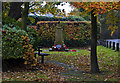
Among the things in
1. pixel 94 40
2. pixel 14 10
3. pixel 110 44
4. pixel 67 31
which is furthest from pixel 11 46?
pixel 67 31

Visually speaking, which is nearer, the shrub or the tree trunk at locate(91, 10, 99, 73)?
the tree trunk at locate(91, 10, 99, 73)

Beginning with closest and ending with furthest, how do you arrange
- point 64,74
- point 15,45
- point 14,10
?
point 64,74, point 15,45, point 14,10

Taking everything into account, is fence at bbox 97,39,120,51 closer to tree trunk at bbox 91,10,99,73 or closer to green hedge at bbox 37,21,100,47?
green hedge at bbox 37,21,100,47

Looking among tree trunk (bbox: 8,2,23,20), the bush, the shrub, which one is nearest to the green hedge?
tree trunk (bbox: 8,2,23,20)

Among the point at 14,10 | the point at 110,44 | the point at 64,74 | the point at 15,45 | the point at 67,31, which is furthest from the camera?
the point at 67,31

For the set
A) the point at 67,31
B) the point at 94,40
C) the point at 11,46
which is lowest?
the point at 11,46

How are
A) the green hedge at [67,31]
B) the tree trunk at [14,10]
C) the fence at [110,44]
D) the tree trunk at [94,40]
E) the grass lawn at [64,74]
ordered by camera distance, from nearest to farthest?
1. the grass lawn at [64,74]
2. the tree trunk at [94,40]
3. the tree trunk at [14,10]
4. the fence at [110,44]
5. the green hedge at [67,31]

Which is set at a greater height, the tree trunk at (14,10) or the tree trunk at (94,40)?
the tree trunk at (14,10)

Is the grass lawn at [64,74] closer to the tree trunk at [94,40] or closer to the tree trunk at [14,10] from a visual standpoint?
the tree trunk at [94,40]

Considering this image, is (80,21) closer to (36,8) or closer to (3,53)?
(36,8)

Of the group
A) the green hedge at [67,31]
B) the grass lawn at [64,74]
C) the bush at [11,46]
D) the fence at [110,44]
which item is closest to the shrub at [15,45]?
the bush at [11,46]

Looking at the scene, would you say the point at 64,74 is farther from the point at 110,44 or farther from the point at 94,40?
the point at 110,44

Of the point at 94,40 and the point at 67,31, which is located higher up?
the point at 94,40

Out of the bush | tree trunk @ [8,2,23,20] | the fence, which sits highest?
tree trunk @ [8,2,23,20]
